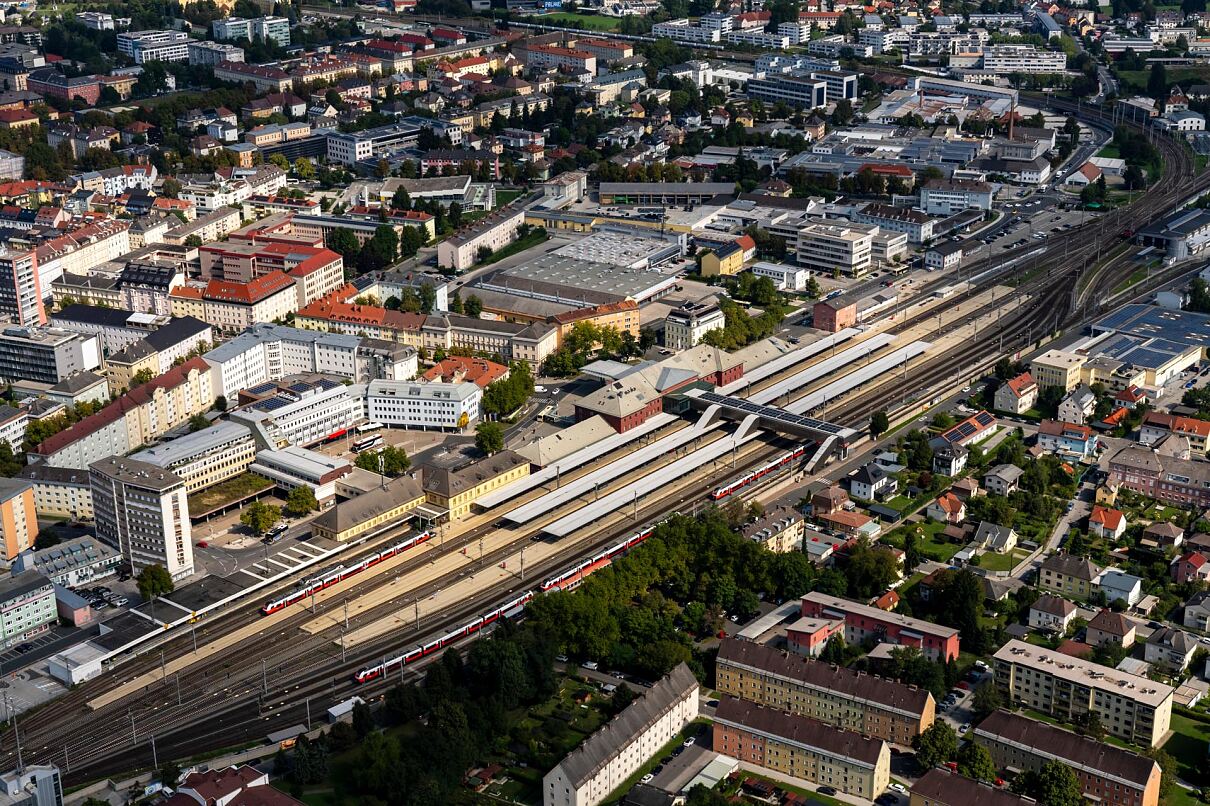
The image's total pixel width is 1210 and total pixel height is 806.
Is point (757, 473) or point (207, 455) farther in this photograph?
point (757, 473)

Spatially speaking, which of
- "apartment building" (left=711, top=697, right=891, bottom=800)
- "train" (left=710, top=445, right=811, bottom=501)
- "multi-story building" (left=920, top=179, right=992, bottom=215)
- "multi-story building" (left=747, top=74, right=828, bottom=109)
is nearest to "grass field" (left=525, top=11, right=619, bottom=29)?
"multi-story building" (left=747, top=74, right=828, bottom=109)

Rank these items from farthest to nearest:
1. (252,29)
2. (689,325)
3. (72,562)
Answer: (252,29)
(689,325)
(72,562)

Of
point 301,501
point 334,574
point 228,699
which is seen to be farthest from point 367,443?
point 228,699

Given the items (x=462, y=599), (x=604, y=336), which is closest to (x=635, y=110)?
(x=604, y=336)

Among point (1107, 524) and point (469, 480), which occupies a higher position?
point (469, 480)

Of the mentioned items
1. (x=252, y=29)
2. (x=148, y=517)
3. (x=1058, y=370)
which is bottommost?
(x=148, y=517)

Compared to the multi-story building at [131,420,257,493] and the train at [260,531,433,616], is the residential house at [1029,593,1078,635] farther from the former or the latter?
the multi-story building at [131,420,257,493]

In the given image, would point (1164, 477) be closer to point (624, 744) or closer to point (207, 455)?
point (624, 744)
